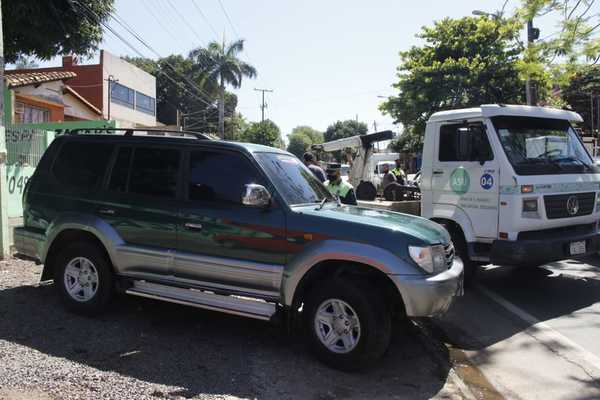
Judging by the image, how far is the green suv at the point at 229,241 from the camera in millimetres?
4164

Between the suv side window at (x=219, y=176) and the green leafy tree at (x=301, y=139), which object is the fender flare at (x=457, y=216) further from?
the green leafy tree at (x=301, y=139)

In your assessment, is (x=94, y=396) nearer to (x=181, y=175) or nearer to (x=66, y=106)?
(x=181, y=175)

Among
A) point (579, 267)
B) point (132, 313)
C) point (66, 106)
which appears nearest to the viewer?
point (132, 313)

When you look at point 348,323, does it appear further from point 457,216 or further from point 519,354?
point 457,216

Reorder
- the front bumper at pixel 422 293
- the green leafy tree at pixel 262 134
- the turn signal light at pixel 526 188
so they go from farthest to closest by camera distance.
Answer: the green leafy tree at pixel 262 134, the turn signal light at pixel 526 188, the front bumper at pixel 422 293

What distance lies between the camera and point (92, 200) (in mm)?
5328

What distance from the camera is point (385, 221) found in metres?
4.48

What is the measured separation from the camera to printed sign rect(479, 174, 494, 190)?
6527 millimetres

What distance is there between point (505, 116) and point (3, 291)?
673cm

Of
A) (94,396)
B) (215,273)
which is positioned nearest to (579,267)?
(215,273)

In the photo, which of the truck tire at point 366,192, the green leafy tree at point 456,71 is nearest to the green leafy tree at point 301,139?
the green leafy tree at point 456,71

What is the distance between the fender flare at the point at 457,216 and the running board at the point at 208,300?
11.0ft

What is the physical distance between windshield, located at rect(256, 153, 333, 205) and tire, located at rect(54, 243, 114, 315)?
6.62 ft

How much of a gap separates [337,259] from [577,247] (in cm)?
387
